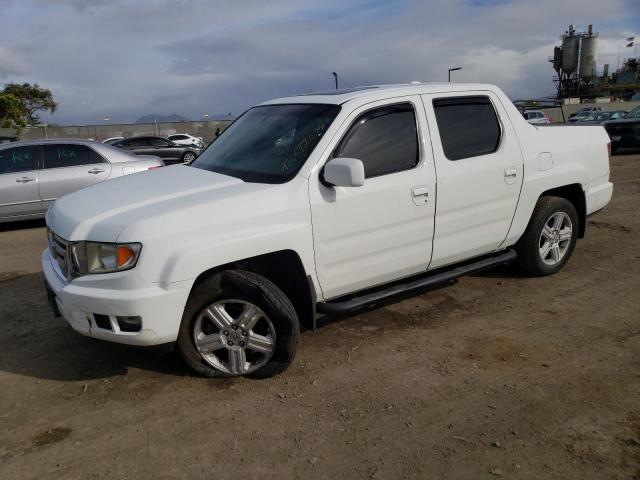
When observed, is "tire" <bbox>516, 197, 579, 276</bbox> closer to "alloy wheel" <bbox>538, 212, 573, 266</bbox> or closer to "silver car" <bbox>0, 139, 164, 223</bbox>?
"alloy wheel" <bbox>538, 212, 573, 266</bbox>

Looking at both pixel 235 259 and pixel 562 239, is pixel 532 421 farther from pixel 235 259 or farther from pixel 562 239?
pixel 562 239

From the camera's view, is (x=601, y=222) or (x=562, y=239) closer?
(x=562, y=239)

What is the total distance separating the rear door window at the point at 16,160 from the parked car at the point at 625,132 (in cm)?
1566

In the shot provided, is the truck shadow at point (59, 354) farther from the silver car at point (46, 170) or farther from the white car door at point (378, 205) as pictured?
the silver car at point (46, 170)

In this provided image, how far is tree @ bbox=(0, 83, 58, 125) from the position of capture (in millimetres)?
42844

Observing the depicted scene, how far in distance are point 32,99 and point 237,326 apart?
47527 mm

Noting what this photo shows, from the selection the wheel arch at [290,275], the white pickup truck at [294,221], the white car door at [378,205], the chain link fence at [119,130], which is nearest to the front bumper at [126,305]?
the white pickup truck at [294,221]

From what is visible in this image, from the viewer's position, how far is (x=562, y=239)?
5.38 meters

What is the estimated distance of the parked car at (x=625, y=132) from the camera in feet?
54.7

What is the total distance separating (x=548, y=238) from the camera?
5266mm

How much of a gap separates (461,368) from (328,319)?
104cm

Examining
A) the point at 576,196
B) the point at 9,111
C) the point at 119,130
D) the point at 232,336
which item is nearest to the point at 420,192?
the point at 232,336

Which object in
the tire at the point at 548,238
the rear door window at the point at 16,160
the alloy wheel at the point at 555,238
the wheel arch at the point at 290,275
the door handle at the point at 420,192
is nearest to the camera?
the wheel arch at the point at 290,275

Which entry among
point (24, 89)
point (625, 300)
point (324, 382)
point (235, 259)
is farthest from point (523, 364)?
point (24, 89)
